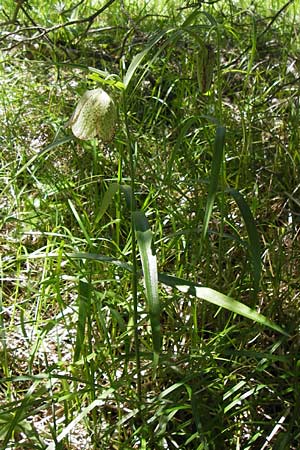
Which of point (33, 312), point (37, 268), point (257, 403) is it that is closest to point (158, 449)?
point (257, 403)

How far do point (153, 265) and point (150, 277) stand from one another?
0.08ft

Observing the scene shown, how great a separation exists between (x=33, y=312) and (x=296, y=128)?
3.01 feet

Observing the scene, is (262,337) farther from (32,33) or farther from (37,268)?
(32,33)

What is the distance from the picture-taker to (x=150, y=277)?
126cm

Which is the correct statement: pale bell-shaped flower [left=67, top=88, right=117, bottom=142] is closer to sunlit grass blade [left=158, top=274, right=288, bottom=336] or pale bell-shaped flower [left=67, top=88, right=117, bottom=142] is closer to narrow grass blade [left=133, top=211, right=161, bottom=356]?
narrow grass blade [left=133, top=211, right=161, bottom=356]

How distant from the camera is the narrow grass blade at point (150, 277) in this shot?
1234 millimetres

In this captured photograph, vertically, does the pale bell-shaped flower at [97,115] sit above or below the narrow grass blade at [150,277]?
above

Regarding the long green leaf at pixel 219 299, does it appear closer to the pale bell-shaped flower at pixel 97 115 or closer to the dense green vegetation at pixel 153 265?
the dense green vegetation at pixel 153 265

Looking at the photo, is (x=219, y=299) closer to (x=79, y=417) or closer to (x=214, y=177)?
(x=214, y=177)

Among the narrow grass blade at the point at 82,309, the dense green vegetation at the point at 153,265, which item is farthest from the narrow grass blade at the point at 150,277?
the narrow grass blade at the point at 82,309

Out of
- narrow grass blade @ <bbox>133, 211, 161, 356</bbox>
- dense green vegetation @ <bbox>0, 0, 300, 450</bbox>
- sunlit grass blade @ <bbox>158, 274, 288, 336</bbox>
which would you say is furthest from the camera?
dense green vegetation @ <bbox>0, 0, 300, 450</bbox>

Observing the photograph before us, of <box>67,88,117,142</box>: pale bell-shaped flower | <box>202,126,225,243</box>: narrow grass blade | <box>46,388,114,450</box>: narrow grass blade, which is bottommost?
<box>46,388,114,450</box>: narrow grass blade

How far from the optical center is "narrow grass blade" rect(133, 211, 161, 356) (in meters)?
1.23

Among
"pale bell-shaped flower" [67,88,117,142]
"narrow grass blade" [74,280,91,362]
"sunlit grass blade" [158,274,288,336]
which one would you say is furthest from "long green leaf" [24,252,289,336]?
"pale bell-shaped flower" [67,88,117,142]
